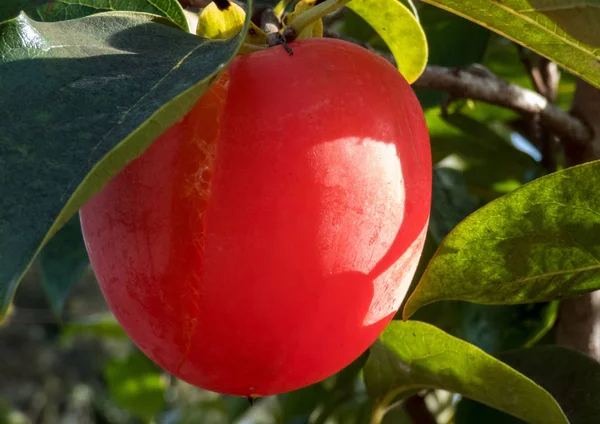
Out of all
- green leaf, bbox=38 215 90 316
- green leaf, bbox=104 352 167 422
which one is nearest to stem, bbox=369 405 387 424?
green leaf, bbox=38 215 90 316

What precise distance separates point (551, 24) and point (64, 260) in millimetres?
676

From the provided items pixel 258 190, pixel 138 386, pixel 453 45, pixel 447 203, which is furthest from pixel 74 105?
pixel 138 386

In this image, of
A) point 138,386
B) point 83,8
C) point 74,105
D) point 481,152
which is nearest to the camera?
point 74,105

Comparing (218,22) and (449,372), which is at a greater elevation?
(218,22)

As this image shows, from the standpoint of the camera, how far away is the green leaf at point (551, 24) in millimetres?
524

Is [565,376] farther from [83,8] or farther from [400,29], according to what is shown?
[83,8]

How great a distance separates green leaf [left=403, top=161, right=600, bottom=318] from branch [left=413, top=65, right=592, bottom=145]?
29 centimetres

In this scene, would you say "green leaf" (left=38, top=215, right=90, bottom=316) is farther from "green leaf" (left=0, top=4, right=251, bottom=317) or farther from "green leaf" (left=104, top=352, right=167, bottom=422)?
"green leaf" (left=104, top=352, right=167, bottom=422)

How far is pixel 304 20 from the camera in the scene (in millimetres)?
589

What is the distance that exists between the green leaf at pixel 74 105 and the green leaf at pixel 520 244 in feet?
0.79

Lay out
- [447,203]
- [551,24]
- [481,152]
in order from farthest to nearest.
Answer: [481,152]
[447,203]
[551,24]

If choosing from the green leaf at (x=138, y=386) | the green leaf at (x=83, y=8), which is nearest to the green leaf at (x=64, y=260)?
the green leaf at (x=83, y=8)

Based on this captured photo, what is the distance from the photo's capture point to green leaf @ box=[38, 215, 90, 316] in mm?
1017

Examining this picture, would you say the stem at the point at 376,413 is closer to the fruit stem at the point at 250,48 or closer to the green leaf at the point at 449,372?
the green leaf at the point at 449,372
